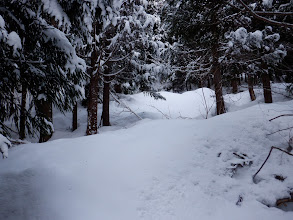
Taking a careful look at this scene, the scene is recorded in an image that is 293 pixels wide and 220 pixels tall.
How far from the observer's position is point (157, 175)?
2850 mm

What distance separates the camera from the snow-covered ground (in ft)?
7.93

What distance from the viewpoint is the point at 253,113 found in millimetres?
4262

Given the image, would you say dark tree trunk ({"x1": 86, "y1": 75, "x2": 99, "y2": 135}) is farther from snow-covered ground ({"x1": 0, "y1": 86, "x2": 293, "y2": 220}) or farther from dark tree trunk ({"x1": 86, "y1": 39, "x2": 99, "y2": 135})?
snow-covered ground ({"x1": 0, "y1": 86, "x2": 293, "y2": 220})

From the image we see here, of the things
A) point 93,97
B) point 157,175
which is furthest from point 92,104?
point 157,175

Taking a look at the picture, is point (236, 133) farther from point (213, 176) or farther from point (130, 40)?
point (130, 40)

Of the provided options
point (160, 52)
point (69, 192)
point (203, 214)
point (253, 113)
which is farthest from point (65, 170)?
point (160, 52)

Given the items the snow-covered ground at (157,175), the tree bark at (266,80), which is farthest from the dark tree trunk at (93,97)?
the tree bark at (266,80)

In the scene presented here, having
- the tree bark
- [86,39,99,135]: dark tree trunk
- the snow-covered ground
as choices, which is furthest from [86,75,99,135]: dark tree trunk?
the tree bark

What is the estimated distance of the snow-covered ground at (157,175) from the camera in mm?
2418

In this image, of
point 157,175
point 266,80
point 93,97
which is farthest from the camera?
point 266,80

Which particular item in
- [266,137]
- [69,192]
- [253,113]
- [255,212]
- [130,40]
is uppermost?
[130,40]

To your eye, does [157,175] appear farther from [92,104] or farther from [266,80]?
[266,80]

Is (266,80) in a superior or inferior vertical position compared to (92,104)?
superior

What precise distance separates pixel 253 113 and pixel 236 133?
0.96 meters
